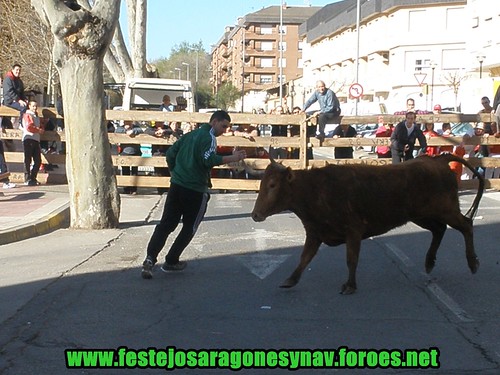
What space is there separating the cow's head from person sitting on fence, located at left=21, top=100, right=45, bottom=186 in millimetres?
10374

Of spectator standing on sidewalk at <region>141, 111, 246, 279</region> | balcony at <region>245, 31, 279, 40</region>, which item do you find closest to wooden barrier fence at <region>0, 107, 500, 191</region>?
spectator standing on sidewalk at <region>141, 111, 246, 279</region>

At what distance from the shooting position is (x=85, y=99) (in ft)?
41.8

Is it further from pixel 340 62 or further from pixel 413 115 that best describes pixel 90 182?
pixel 340 62

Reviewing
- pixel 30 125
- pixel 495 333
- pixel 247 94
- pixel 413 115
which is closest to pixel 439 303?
pixel 495 333

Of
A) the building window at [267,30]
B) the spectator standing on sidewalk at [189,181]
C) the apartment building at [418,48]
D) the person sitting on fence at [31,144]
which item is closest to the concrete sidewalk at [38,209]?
the person sitting on fence at [31,144]

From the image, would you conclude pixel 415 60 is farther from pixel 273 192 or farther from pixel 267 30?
pixel 273 192

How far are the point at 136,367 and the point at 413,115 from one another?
12.0 metres

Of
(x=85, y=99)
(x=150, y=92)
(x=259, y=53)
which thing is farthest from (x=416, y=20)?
(x=259, y=53)

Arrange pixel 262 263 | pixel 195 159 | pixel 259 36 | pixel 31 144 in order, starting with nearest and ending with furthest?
pixel 195 159, pixel 262 263, pixel 31 144, pixel 259 36

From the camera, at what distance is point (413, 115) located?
17.1 metres

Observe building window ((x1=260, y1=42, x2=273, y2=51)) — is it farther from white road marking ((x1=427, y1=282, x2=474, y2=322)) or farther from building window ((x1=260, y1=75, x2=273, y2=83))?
white road marking ((x1=427, y1=282, x2=474, y2=322))

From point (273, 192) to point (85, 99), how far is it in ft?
17.8

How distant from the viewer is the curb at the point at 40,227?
1179cm

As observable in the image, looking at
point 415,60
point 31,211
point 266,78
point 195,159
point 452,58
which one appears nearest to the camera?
point 195,159
